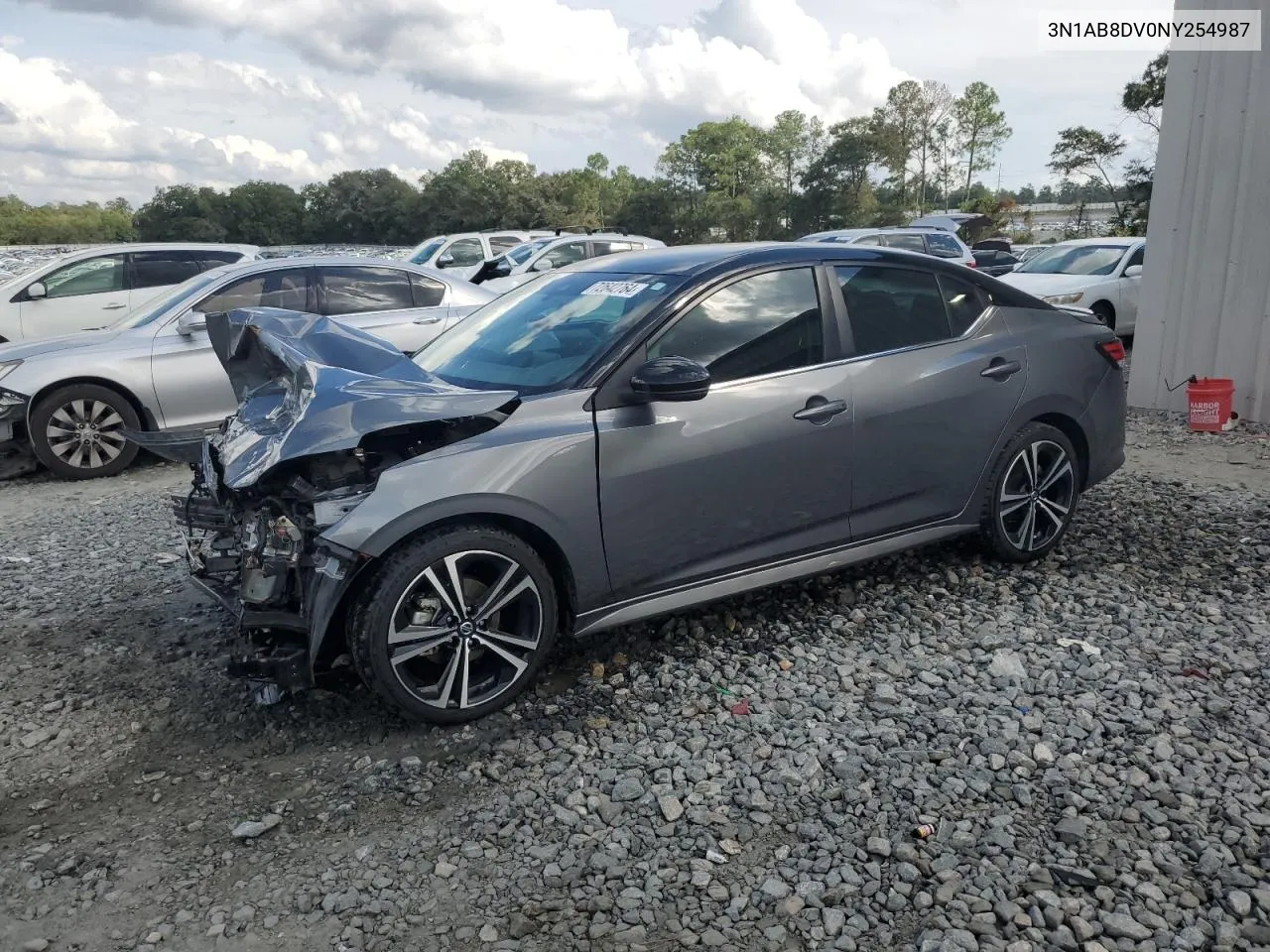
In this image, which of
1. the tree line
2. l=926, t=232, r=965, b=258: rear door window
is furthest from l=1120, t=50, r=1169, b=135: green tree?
l=926, t=232, r=965, b=258: rear door window

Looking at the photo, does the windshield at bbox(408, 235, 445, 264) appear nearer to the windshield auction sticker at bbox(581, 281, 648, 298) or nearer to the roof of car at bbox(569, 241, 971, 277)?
the roof of car at bbox(569, 241, 971, 277)

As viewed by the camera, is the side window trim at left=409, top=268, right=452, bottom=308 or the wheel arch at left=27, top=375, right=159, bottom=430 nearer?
the wheel arch at left=27, top=375, right=159, bottom=430

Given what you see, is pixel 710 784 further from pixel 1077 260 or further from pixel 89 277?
pixel 1077 260

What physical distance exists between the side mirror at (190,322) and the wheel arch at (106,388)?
25.0 inches

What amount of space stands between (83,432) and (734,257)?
588 cm

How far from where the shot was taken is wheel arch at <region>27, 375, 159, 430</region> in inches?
294

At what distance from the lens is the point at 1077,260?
532 inches

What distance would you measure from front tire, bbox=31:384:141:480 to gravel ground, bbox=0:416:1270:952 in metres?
3.20

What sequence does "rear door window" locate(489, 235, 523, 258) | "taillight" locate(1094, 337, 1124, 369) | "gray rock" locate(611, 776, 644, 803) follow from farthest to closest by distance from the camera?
1. "rear door window" locate(489, 235, 523, 258)
2. "taillight" locate(1094, 337, 1124, 369)
3. "gray rock" locate(611, 776, 644, 803)

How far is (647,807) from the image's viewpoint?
10.0ft

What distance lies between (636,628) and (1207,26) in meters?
7.08

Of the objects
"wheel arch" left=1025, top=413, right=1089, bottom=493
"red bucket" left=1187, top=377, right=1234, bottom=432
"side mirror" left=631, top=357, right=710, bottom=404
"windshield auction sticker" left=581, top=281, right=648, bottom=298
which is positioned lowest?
"red bucket" left=1187, top=377, right=1234, bottom=432

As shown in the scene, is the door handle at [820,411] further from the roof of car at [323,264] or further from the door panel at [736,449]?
the roof of car at [323,264]

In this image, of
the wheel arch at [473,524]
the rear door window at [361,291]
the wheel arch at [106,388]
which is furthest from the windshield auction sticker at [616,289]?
the wheel arch at [106,388]
